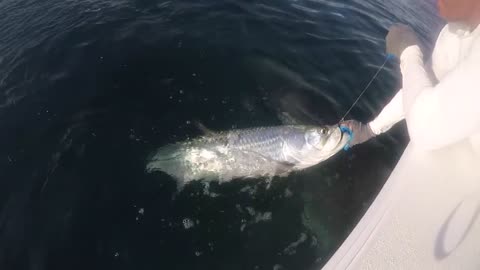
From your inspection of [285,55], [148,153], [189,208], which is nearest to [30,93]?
[148,153]

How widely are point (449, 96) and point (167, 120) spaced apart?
15.4 ft

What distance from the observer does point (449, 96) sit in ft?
7.09

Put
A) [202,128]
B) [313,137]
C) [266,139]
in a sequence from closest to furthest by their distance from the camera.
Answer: [313,137] → [266,139] → [202,128]

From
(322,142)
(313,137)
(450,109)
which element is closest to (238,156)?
(313,137)

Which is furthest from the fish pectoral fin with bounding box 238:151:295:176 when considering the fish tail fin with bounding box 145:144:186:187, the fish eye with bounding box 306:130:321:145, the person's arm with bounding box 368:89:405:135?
the person's arm with bounding box 368:89:405:135

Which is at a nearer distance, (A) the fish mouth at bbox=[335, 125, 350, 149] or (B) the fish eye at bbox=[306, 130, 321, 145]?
(A) the fish mouth at bbox=[335, 125, 350, 149]

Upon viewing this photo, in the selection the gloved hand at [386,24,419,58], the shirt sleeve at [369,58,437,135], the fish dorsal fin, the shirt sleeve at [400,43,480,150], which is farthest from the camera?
the fish dorsal fin

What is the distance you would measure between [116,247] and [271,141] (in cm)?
271

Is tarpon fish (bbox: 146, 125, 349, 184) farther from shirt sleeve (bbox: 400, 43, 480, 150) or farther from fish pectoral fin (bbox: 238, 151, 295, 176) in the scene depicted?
shirt sleeve (bbox: 400, 43, 480, 150)

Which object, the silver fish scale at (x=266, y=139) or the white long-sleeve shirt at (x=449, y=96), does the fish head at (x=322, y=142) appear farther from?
the white long-sleeve shirt at (x=449, y=96)

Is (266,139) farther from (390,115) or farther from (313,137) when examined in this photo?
(390,115)

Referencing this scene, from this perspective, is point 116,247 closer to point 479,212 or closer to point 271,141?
point 271,141

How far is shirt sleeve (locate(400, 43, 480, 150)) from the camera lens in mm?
2020

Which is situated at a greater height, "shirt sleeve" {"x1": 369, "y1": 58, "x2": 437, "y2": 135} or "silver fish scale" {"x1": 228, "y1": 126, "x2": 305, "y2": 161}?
"shirt sleeve" {"x1": 369, "y1": 58, "x2": 437, "y2": 135}
